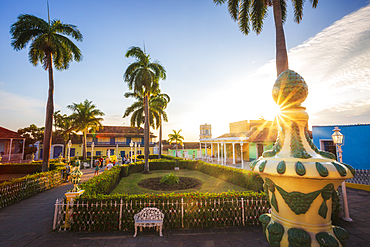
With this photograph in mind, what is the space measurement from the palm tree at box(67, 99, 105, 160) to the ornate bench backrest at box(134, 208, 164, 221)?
26.0 metres

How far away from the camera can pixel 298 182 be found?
1.57 metres

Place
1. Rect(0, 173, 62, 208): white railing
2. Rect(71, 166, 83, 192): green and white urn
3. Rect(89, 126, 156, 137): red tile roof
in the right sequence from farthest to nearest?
Rect(89, 126, 156, 137): red tile roof, Rect(0, 173, 62, 208): white railing, Rect(71, 166, 83, 192): green and white urn

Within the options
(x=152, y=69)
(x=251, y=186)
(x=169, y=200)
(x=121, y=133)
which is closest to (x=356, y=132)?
(x=251, y=186)

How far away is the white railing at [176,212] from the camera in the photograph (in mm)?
6539

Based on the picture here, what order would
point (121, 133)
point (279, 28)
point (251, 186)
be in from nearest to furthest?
point (279, 28) → point (251, 186) → point (121, 133)

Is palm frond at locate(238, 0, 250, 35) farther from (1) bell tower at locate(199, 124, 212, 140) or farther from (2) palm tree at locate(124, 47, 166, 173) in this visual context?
(1) bell tower at locate(199, 124, 212, 140)

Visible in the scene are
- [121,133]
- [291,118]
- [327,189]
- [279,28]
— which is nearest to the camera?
[327,189]

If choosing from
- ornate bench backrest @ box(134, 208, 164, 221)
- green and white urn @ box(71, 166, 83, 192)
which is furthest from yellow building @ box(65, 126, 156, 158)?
ornate bench backrest @ box(134, 208, 164, 221)

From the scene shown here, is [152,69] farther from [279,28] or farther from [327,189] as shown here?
[327,189]

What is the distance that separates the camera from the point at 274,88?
1989 millimetres

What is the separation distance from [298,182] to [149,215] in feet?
19.6

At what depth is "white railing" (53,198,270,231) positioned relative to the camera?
6.54m

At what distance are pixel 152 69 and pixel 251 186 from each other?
51.9 feet

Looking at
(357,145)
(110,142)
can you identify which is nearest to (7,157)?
(110,142)
